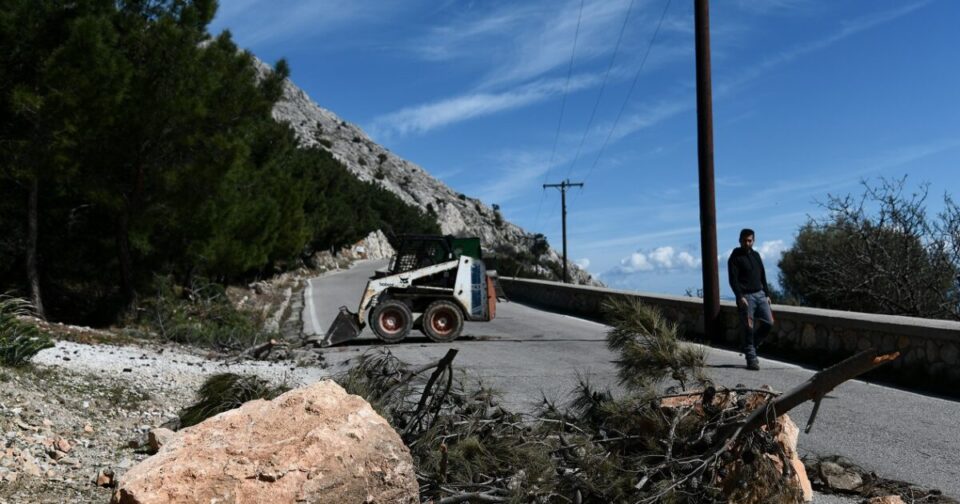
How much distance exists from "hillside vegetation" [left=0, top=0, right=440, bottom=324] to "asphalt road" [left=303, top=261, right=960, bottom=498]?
422 centimetres

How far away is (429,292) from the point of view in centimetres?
1512

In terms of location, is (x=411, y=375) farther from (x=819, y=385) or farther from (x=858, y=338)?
(x=858, y=338)

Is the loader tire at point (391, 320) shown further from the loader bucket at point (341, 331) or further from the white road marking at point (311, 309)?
the white road marking at point (311, 309)

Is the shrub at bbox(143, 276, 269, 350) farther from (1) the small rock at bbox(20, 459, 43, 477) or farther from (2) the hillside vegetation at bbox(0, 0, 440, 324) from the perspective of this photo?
(1) the small rock at bbox(20, 459, 43, 477)

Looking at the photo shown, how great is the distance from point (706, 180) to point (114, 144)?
11188mm

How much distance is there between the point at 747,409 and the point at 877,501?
81cm

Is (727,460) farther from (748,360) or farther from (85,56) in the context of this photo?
(85,56)

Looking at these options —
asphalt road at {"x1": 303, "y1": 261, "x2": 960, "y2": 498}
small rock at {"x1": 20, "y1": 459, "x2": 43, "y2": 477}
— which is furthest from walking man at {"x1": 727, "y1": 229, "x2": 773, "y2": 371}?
small rock at {"x1": 20, "y1": 459, "x2": 43, "y2": 477}

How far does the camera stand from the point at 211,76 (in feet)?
52.8

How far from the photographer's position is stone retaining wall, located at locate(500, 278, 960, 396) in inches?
345

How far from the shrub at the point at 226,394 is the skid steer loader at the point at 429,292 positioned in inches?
350

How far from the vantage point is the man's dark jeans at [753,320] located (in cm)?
1007

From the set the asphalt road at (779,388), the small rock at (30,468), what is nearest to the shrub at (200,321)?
the asphalt road at (779,388)

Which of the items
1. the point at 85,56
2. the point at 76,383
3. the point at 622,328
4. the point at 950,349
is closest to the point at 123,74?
the point at 85,56
